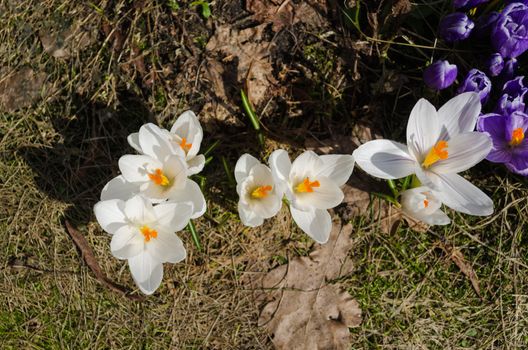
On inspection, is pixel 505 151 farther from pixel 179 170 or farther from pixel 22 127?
pixel 22 127

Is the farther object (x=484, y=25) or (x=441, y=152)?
(x=484, y=25)

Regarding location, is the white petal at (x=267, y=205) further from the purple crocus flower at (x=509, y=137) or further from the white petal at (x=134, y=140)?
the purple crocus flower at (x=509, y=137)

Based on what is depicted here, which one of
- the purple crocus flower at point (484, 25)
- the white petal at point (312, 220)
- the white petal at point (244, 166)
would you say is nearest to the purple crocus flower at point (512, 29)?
the purple crocus flower at point (484, 25)

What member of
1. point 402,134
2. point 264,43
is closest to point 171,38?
point 264,43

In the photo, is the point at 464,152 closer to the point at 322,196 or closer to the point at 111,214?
the point at 322,196

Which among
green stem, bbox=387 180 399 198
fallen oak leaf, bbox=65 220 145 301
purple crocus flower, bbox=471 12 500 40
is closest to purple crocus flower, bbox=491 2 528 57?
purple crocus flower, bbox=471 12 500 40

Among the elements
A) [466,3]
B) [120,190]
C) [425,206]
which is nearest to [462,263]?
[425,206]
